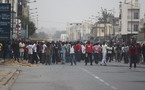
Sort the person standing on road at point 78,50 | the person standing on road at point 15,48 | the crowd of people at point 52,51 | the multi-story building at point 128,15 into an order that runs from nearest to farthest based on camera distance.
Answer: the crowd of people at point 52,51 < the person standing on road at point 15,48 < the person standing on road at point 78,50 < the multi-story building at point 128,15

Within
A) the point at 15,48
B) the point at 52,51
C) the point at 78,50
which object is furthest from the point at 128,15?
the point at 15,48

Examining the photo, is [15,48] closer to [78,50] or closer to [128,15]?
[78,50]

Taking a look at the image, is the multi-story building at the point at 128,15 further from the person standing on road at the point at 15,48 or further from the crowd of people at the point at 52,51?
the person standing on road at the point at 15,48

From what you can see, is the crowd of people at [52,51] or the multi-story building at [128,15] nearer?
the crowd of people at [52,51]

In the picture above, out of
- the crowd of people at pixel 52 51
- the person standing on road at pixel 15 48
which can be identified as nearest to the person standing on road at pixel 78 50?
the crowd of people at pixel 52 51

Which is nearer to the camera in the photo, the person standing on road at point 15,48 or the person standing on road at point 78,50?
the person standing on road at point 15,48

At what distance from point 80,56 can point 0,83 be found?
2849cm

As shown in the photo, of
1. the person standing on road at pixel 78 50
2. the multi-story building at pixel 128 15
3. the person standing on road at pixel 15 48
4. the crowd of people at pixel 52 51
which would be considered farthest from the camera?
the multi-story building at pixel 128 15

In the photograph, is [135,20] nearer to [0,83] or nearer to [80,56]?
[80,56]

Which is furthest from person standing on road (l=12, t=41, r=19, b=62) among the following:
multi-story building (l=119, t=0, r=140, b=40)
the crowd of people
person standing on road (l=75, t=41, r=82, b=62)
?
multi-story building (l=119, t=0, r=140, b=40)

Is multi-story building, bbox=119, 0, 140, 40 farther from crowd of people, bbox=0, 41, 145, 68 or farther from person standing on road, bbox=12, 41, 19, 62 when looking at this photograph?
person standing on road, bbox=12, 41, 19, 62

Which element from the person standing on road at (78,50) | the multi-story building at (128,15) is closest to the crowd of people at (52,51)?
the person standing on road at (78,50)

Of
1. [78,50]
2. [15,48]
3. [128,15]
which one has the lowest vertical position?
[78,50]

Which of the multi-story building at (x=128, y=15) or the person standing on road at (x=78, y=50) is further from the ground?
the multi-story building at (x=128, y=15)
